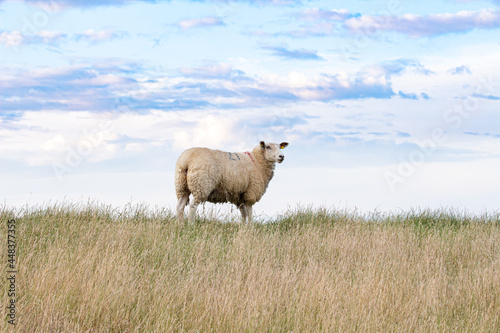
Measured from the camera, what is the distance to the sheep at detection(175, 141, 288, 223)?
10.1 metres

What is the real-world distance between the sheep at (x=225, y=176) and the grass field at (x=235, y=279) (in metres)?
0.72

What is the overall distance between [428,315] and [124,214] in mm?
6657

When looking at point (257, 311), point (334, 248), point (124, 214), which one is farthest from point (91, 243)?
point (334, 248)

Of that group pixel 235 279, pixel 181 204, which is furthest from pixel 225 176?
pixel 235 279

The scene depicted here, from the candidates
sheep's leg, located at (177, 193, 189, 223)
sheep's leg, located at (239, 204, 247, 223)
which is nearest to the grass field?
sheep's leg, located at (177, 193, 189, 223)

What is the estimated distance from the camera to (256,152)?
1177cm

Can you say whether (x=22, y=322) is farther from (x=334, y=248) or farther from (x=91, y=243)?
(x=334, y=248)

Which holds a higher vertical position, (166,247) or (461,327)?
(166,247)


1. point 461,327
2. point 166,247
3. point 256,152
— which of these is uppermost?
point 256,152

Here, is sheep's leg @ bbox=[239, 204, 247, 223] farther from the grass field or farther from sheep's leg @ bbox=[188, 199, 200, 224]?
sheep's leg @ bbox=[188, 199, 200, 224]

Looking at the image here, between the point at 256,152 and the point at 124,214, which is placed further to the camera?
the point at 256,152

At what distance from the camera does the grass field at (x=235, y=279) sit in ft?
16.4

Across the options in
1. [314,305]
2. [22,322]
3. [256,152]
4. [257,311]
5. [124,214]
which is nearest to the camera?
[22,322]

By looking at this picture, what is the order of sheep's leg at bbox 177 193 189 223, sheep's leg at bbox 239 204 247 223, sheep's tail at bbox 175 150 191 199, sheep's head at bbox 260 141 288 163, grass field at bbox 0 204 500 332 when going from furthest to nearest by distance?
sheep's head at bbox 260 141 288 163
sheep's leg at bbox 239 204 247 223
sheep's leg at bbox 177 193 189 223
sheep's tail at bbox 175 150 191 199
grass field at bbox 0 204 500 332
